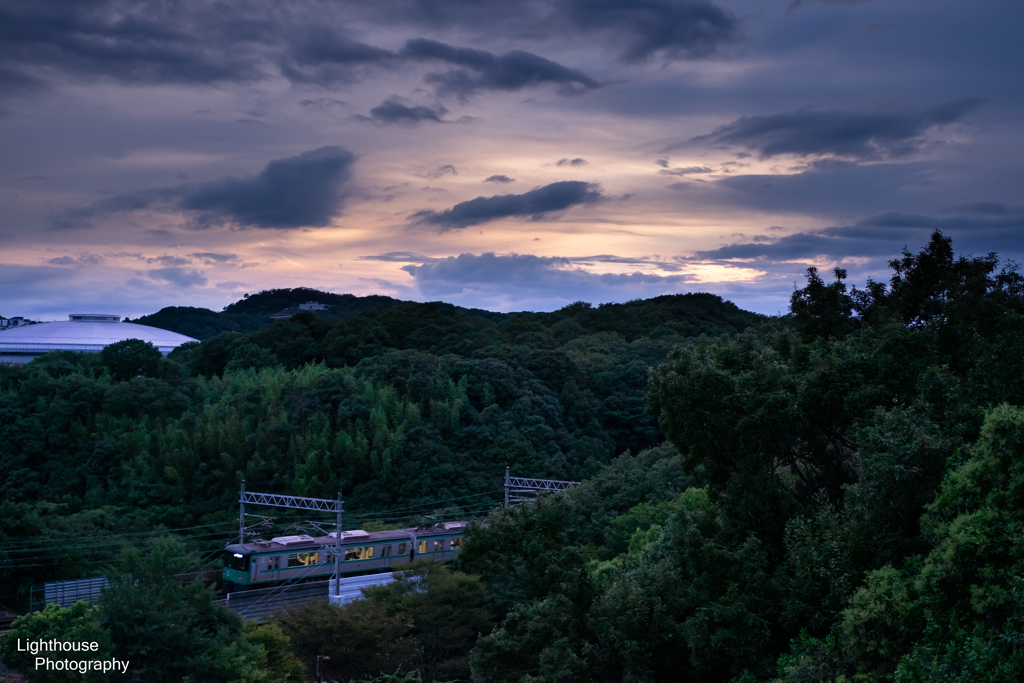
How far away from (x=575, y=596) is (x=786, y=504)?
301 centimetres

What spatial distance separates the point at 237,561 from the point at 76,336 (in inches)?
1796

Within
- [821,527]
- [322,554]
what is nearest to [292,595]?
[322,554]

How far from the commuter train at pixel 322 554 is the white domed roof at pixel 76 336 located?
3871 cm

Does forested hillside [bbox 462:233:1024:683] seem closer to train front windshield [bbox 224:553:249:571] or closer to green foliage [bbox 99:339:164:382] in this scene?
train front windshield [bbox 224:553:249:571]

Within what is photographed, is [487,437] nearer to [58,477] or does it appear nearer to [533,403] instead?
[533,403]

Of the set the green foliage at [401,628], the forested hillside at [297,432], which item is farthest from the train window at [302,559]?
the green foliage at [401,628]

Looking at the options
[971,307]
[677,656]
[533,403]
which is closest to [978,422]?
[971,307]

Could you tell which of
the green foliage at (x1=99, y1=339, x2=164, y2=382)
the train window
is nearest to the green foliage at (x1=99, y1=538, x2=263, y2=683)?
the train window

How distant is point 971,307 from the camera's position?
9.40m

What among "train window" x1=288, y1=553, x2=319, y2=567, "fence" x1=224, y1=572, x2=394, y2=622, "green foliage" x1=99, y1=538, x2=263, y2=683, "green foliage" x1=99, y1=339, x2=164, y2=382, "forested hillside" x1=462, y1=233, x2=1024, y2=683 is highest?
"green foliage" x1=99, y1=339, x2=164, y2=382

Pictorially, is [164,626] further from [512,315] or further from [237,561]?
[512,315]

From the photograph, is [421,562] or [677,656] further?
[421,562]

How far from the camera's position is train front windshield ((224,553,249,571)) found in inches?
816

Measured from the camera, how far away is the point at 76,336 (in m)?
57.8
